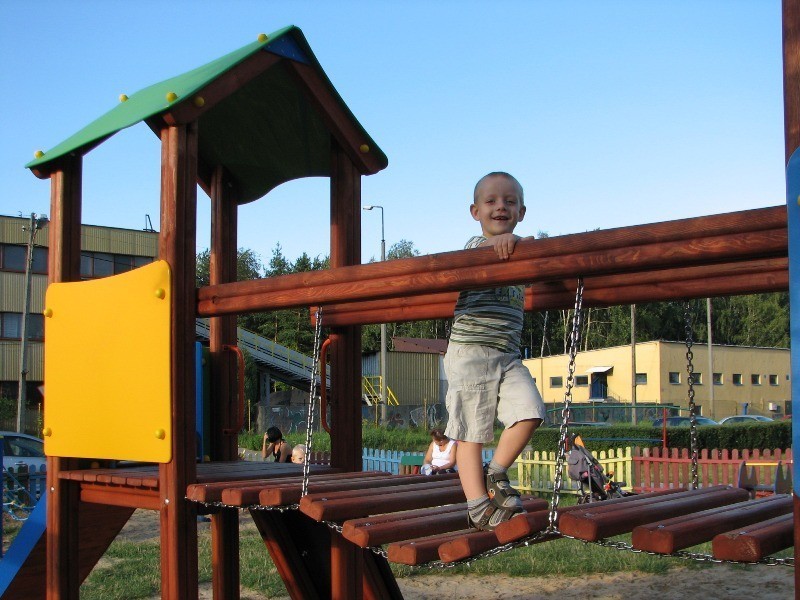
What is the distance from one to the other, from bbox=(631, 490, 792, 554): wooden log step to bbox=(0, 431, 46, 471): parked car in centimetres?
1234

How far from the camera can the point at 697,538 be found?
7.62 ft

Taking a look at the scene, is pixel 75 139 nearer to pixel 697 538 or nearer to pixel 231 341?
pixel 231 341

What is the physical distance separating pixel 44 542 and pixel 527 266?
352cm

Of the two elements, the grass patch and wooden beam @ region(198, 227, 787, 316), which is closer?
wooden beam @ region(198, 227, 787, 316)

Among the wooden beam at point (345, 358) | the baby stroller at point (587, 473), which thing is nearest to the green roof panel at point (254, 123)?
the wooden beam at point (345, 358)

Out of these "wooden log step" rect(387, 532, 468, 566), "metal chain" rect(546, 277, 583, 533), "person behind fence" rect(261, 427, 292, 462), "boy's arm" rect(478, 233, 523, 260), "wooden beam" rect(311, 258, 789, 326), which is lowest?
"person behind fence" rect(261, 427, 292, 462)

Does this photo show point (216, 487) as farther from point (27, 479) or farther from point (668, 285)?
point (27, 479)

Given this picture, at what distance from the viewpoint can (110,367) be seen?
13.8 ft

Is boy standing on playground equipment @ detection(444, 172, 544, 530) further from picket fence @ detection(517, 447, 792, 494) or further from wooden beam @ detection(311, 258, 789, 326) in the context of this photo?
picket fence @ detection(517, 447, 792, 494)

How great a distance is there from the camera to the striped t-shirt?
9.56 feet

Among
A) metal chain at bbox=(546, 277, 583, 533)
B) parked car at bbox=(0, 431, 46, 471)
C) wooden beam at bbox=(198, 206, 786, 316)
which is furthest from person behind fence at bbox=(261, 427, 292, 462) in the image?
metal chain at bbox=(546, 277, 583, 533)

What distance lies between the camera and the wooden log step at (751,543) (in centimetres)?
214

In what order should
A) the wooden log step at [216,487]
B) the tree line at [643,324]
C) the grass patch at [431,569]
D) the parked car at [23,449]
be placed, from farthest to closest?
the tree line at [643,324] < the parked car at [23,449] < the grass patch at [431,569] < the wooden log step at [216,487]

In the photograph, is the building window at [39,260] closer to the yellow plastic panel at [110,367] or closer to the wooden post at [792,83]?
the yellow plastic panel at [110,367]
